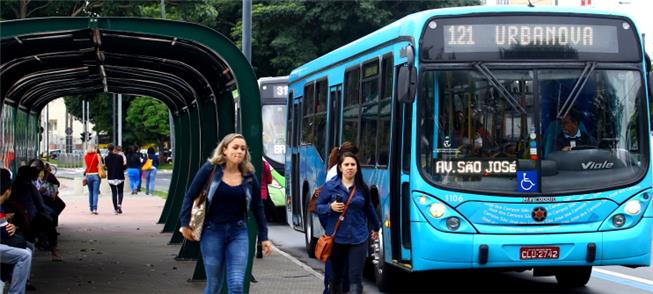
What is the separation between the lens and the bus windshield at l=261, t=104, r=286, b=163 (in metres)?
25.5

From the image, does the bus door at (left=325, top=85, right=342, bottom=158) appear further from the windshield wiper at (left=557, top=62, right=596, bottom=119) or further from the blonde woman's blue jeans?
the blonde woman's blue jeans

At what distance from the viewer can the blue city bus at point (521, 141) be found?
446 inches

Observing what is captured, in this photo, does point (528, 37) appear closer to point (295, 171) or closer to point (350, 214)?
point (350, 214)

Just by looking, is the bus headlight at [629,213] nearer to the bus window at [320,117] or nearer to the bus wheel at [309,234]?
the bus window at [320,117]

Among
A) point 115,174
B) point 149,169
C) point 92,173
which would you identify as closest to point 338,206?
point 92,173

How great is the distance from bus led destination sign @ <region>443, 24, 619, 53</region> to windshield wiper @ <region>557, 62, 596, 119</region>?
0.63 feet

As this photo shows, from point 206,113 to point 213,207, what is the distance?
6823 mm

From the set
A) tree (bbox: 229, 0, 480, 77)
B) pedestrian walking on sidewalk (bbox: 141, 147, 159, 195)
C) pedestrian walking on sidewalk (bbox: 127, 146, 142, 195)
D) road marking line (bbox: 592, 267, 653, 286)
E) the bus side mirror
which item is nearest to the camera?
the bus side mirror

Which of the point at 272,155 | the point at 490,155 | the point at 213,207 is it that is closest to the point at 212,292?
the point at 213,207

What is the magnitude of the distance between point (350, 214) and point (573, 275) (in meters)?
3.87

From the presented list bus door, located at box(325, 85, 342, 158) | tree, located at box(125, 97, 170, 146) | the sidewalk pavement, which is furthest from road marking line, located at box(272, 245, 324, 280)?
tree, located at box(125, 97, 170, 146)

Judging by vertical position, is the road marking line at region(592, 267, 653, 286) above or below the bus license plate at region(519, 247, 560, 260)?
below

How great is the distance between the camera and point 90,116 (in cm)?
7119

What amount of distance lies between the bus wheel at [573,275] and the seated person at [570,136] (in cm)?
175
